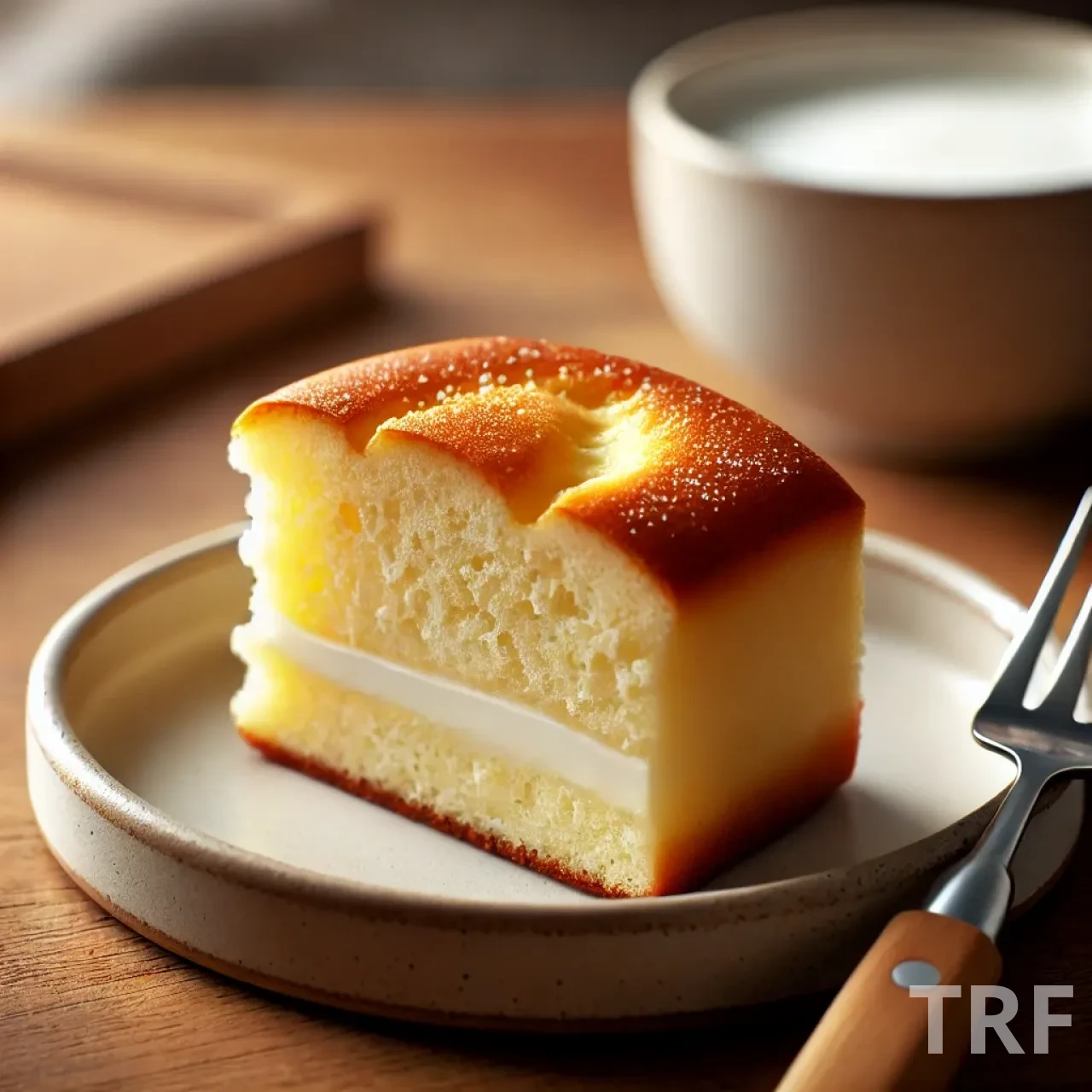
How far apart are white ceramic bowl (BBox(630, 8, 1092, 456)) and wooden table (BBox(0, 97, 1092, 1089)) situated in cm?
10

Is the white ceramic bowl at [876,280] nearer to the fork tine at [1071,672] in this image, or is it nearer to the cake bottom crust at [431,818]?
the fork tine at [1071,672]

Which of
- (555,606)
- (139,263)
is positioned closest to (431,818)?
(555,606)

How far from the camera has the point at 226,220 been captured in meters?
2.05

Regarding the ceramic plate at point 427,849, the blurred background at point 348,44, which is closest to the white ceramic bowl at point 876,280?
the ceramic plate at point 427,849

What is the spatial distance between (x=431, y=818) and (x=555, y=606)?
19 cm

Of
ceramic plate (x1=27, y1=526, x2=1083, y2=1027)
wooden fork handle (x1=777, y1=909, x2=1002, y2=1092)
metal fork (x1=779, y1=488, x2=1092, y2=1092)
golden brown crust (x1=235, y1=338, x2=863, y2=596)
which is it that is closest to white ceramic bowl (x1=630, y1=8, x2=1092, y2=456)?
ceramic plate (x1=27, y1=526, x2=1083, y2=1027)

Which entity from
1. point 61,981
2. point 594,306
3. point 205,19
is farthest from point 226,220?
point 205,19

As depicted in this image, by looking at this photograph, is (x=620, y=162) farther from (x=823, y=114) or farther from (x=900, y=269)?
(x=900, y=269)

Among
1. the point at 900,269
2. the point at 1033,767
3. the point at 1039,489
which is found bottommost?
the point at 1039,489

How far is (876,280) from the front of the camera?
1.48 meters

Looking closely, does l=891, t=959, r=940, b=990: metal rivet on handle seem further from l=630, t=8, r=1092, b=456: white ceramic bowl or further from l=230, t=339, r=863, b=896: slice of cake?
l=630, t=8, r=1092, b=456: white ceramic bowl

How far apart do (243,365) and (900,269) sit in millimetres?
762

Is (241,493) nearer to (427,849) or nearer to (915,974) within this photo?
(427,849)

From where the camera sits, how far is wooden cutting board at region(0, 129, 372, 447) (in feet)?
5.61
